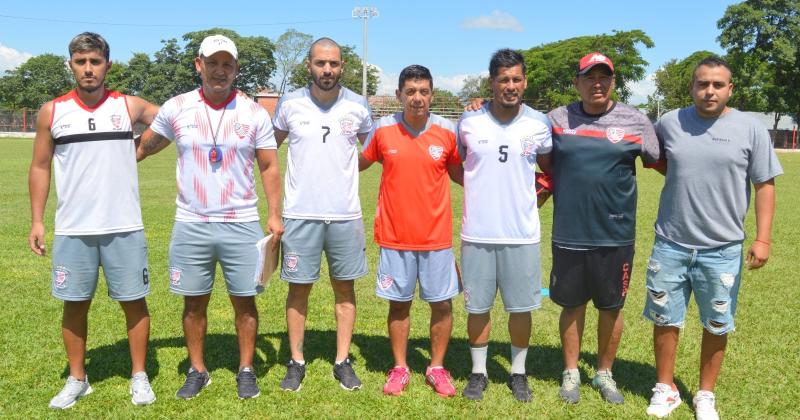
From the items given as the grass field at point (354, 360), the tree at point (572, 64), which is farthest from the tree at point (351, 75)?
the grass field at point (354, 360)

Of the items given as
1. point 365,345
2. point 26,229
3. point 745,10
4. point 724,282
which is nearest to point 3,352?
point 365,345

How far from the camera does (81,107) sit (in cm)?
380

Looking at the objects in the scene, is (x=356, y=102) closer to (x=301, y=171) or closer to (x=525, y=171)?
(x=301, y=171)

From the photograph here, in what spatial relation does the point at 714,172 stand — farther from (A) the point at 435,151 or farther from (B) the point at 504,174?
(A) the point at 435,151

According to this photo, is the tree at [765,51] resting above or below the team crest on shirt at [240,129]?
above

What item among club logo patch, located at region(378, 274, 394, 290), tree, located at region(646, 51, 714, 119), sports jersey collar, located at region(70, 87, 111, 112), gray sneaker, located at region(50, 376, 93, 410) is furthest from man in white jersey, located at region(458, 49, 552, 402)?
tree, located at region(646, 51, 714, 119)

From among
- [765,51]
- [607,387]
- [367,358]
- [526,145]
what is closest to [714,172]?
[526,145]

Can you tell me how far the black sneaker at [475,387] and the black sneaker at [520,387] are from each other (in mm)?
177

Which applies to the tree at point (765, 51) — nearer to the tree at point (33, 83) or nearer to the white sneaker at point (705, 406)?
the white sneaker at point (705, 406)

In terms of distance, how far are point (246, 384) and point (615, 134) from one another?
A: 2780 millimetres

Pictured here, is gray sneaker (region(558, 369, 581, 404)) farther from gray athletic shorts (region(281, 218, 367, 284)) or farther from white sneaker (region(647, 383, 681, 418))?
gray athletic shorts (region(281, 218, 367, 284))

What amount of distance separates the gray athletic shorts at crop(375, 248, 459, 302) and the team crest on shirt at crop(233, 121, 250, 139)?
3.80 feet

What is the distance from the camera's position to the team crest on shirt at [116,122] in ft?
12.5

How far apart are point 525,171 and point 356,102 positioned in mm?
1207
